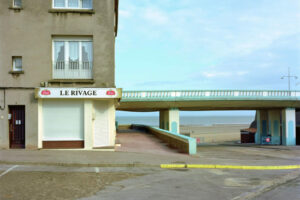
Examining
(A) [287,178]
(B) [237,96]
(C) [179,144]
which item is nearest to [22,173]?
(A) [287,178]

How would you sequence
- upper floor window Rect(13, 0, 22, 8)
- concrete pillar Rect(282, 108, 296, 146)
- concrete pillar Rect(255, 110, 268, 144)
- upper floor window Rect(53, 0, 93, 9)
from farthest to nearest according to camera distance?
concrete pillar Rect(255, 110, 268, 144) < concrete pillar Rect(282, 108, 296, 146) < upper floor window Rect(53, 0, 93, 9) < upper floor window Rect(13, 0, 22, 8)

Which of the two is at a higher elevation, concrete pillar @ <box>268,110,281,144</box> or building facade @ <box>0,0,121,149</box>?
building facade @ <box>0,0,121,149</box>

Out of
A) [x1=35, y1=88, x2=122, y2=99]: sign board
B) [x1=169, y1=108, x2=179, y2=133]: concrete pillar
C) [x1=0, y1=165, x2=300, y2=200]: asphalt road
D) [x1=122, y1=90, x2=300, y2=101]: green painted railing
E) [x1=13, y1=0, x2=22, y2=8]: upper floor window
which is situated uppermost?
[x1=13, y1=0, x2=22, y2=8]: upper floor window

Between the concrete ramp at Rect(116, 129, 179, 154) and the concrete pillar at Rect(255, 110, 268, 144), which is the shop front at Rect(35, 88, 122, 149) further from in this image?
the concrete pillar at Rect(255, 110, 268, 144)

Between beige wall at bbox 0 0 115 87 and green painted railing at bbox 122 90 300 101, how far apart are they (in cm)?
1489

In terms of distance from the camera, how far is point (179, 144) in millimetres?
18500

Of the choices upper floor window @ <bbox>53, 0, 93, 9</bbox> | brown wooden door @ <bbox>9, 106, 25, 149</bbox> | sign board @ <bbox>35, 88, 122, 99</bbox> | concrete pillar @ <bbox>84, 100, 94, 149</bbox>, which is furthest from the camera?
upper floor window @ <bbox>53, 0, 93, 9</bbox>

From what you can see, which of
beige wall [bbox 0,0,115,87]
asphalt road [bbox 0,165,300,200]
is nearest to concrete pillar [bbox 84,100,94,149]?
beige wall [bbox 0,0,115,87]

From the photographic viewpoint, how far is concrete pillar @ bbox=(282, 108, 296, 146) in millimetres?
32719

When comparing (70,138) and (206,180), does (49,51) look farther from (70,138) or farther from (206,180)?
(206,180)

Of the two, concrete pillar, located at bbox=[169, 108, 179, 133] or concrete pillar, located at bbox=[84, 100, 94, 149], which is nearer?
concrete pillar, located at bbox=[84, 100, 94, 149]

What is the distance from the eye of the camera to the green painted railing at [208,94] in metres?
31.0

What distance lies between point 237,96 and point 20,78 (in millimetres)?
21657

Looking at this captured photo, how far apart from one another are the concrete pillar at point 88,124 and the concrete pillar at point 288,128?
77.0ft
